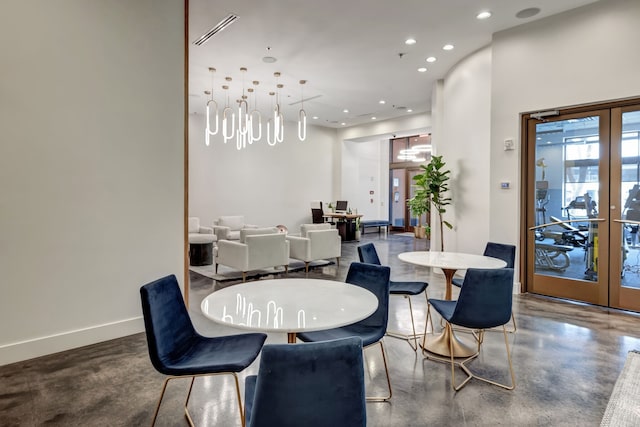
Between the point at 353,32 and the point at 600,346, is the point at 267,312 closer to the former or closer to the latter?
the point at 600,346

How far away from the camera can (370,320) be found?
245 centimetres

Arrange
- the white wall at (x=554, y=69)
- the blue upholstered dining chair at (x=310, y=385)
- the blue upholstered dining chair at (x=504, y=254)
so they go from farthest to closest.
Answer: the white wall at (x=554, y=69) < the blue upholstered dining chair at (x=504, y=254) < the blue upholstered dining chair at (x=310, y=385)

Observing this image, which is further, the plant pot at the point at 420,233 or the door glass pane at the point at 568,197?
the plant pot at the point at 420,233

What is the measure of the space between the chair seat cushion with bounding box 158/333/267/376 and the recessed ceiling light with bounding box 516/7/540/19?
→ 16.6 ft

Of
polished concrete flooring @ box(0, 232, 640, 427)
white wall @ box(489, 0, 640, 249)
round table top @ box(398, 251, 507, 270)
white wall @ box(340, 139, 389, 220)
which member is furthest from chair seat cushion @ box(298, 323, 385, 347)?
white wall @ box(340, 139, 389, 220)

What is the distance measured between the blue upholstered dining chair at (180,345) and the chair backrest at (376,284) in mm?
796

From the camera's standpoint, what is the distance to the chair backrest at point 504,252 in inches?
143

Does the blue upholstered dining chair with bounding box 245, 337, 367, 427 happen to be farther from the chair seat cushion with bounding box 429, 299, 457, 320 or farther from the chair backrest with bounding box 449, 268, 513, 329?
the chair seat cushion with bounding box 429, 299, 457, 320

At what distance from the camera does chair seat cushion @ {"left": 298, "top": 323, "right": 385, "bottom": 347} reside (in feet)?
7.16

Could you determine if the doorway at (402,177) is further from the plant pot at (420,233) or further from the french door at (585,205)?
the french door at (585,205)

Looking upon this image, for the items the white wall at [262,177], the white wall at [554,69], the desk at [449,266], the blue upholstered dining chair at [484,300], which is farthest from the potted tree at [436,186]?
the white wall at [262,177]

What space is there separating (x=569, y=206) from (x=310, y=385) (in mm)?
4850

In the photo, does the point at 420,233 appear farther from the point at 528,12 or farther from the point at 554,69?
the point at 528,12

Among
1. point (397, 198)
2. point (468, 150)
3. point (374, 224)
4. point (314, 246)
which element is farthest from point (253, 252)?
point (397, 198)
